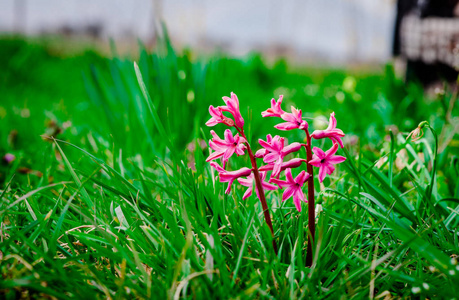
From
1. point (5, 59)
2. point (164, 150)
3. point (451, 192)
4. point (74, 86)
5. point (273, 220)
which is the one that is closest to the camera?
point (273, 220)

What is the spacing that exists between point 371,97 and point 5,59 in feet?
20.1

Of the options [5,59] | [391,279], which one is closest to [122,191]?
[391,279]

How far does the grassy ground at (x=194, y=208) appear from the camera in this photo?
78 cm

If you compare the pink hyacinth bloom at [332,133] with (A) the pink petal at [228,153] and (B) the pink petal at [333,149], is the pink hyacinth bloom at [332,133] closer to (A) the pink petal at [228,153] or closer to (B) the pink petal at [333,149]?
(B) the pink petal at [333,149]

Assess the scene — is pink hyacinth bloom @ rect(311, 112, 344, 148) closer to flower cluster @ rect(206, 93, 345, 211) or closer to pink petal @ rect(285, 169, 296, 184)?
flower cluster @ rect(206, 93, 345, 211)

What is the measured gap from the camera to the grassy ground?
0.78 metres

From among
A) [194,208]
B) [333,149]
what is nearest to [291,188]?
[333,149]

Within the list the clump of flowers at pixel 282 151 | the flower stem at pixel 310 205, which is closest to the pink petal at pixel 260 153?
the clump of flowers at pixel 282 151

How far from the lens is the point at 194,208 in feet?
3.02

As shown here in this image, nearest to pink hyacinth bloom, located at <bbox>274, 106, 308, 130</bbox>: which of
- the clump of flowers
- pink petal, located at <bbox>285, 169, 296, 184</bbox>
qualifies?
the clump of flowers

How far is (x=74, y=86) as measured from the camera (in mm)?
5227

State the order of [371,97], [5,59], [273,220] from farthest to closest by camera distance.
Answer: [5,59] < [371,97] < [273,220]

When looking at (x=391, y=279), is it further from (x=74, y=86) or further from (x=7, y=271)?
(x=74, y=86)

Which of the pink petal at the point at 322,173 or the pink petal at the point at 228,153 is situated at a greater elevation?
the pink petal at the point at 228,153
